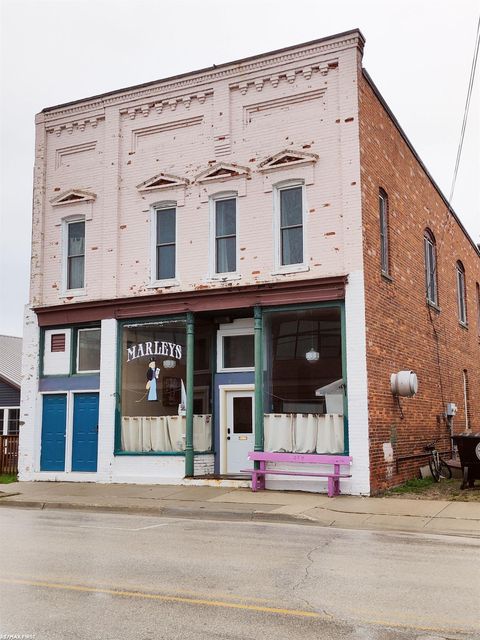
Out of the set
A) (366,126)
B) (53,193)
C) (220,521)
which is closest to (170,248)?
(53,193)

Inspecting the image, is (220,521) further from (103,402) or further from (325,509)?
(103,402)

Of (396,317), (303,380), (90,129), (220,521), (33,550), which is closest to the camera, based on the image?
(33,550)

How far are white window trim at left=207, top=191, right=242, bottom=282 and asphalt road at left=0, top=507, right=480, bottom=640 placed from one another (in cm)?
741

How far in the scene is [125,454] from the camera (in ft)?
57.8

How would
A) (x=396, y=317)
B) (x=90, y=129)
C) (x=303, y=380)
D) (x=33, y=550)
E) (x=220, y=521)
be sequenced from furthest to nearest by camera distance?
(x=90, y=129)
(x=396, y=317)
(x=303, y=380)
(x=220, y=521)
(x=33, y=550)

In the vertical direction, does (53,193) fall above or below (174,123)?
below

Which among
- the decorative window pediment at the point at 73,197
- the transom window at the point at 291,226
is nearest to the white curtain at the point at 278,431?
the transom window at the point at 291,226

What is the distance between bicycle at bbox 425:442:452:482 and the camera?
17406 mm

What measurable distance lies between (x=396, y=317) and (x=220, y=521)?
7.36 meters

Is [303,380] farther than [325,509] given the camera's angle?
Yes

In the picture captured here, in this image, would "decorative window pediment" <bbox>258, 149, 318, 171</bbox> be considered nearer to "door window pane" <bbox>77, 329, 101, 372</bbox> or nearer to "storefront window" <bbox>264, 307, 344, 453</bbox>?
"storefront window" <bbox>264, 307, 344, 453</bbox>

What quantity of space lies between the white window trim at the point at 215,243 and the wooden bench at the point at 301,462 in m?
4.07

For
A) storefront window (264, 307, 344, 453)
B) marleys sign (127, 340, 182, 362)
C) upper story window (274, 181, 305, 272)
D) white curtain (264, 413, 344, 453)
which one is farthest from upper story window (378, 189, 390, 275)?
marleys sign (127, 340, 182, 362)

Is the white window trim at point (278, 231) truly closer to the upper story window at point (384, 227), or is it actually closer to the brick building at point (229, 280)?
the brick building at point (229, 280)
